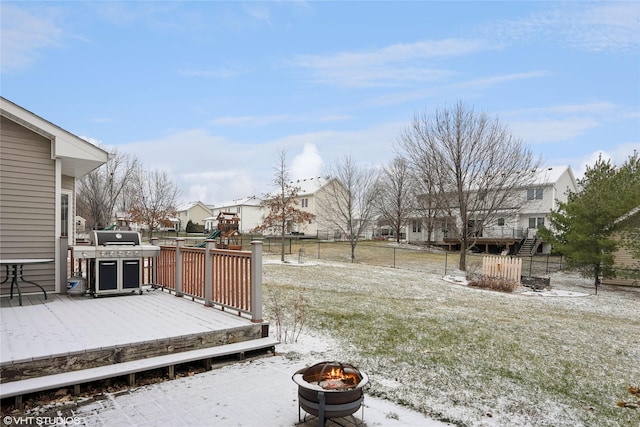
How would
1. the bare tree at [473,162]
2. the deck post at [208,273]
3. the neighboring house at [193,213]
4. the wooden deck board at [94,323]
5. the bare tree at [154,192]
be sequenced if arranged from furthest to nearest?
the neighboring house at [193,213] → the bare tree at [154,192] → the bare tree at [473,162] → the deck post at [208,273] → the wooden deck board at [94,323]

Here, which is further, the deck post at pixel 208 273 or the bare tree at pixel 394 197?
the bare tree at pixel 394 197

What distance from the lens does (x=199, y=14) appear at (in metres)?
9.84

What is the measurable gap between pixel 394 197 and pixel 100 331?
32.3m

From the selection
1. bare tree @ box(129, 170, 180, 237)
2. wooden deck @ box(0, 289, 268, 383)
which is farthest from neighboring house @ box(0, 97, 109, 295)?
bare tree @ box(129, 170, 180, 237)

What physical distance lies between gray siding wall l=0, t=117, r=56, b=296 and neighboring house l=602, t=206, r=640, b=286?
1777 cm

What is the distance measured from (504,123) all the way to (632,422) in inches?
657

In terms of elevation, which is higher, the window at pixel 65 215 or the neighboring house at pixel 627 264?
the window at pixel 65 215

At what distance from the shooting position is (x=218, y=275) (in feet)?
18.8

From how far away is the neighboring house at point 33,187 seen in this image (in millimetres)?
6453

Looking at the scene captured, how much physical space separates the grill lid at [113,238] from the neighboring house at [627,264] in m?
16.4

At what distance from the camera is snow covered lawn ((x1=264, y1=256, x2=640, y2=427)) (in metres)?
3.72

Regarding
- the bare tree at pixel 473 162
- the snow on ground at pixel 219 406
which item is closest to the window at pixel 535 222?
the bare tree at pixel 473 162

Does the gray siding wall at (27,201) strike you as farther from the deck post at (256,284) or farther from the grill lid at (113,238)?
the deck post at (256,284)

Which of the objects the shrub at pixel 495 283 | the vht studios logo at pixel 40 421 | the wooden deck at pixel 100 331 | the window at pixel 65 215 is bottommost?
the shrub at pixel 495 283
